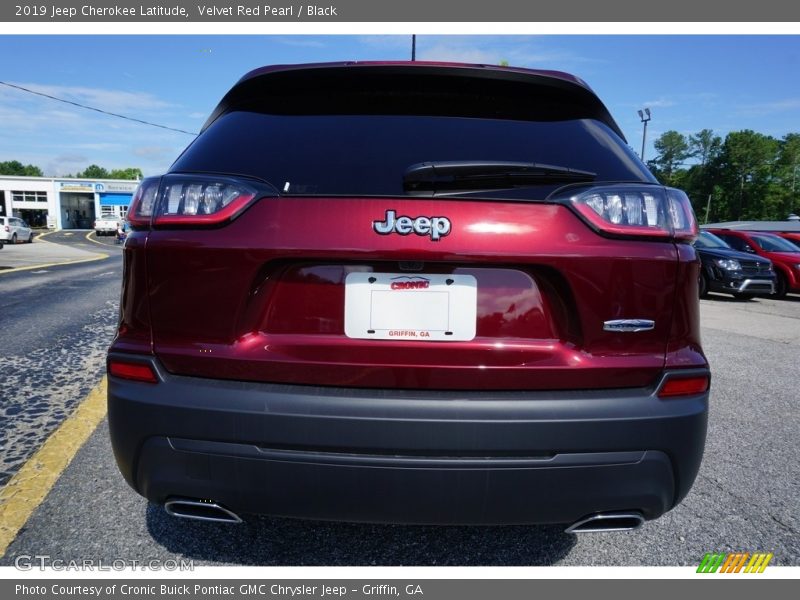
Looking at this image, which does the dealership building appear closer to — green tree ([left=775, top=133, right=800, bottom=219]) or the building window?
the building window

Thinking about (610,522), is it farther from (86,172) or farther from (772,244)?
(86,172)

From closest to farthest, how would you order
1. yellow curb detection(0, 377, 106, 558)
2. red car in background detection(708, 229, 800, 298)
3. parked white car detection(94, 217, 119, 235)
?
yellow curb detection(0, 377, 106, 558) < red car in background detection(708, 229, 800, 298) < parked white car detection(94, 217, 119, 235)

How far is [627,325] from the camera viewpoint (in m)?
1.51

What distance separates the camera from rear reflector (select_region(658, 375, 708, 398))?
59.7 inches

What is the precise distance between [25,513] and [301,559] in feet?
3.80

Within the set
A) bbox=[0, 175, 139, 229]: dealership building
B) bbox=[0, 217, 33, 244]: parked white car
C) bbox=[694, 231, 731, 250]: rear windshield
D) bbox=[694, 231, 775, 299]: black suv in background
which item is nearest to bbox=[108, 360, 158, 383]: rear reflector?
bbox=[694, 231, 775, 299]: black suv in background

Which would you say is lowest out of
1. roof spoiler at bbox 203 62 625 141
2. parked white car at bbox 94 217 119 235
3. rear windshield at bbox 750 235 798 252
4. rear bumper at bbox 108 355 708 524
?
parked white car at bbox 94 217 119 235

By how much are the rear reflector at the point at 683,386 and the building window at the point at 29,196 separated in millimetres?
86656

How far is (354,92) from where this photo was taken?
72.5 inches

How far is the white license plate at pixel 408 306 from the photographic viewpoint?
4.92ft

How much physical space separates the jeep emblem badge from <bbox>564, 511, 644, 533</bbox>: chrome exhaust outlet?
0.95 m

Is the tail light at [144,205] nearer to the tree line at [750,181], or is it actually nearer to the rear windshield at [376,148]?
the rear windshield at [376,148]

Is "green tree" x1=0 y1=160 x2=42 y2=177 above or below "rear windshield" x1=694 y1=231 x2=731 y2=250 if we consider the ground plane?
above

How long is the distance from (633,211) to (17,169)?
163 metres
